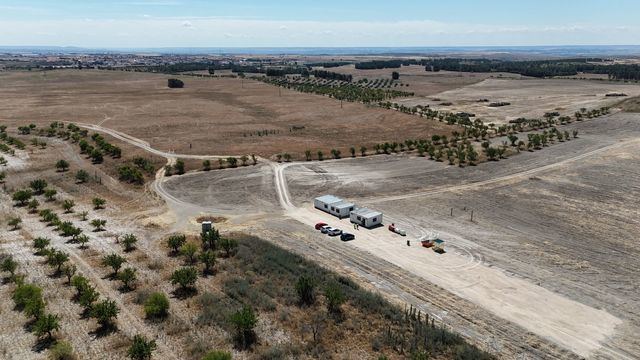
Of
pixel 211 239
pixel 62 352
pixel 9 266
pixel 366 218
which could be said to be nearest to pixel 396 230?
pixel 366 218

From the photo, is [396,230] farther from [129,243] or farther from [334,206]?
A: [129,243]

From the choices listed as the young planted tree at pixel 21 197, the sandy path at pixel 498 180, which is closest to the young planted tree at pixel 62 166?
the young planted tree at pixel 21 197

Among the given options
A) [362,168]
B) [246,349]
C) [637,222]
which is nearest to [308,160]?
[362,168]

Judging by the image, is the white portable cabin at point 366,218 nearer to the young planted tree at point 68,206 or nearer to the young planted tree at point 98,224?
the young planted tree at point 98,224

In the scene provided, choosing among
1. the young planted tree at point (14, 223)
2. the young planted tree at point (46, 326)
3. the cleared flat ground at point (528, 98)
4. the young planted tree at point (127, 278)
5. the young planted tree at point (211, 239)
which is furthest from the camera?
the cleared flat ground at point (528, 98)

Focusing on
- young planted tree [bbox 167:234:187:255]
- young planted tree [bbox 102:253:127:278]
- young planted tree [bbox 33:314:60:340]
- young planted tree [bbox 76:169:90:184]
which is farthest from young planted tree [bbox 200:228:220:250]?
young planted tree [bbox 76:169:90:184]
